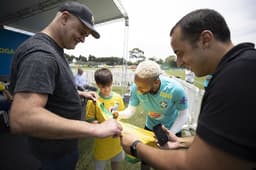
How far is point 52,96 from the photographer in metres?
1.18

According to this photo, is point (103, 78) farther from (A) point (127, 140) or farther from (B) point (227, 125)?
(B) point (227, 125)

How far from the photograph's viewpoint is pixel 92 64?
2638 cm

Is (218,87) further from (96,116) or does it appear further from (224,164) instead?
(96,116)

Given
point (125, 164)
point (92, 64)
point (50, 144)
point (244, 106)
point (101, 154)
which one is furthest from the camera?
point (92, 64)

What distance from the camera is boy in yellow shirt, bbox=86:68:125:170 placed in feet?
8.01

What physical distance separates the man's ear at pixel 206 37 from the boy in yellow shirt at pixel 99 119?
155 cm

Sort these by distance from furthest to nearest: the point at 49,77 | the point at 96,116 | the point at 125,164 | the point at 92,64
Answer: the point at 92,64 → the point at 125,164 → the point at 96,116 → the point at 49,77

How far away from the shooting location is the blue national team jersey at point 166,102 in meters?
2.32

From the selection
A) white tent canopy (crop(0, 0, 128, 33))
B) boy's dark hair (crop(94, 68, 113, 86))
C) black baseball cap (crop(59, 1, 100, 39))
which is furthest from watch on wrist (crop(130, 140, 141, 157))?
white tent canopy (crop(0, 0, 128, 33))

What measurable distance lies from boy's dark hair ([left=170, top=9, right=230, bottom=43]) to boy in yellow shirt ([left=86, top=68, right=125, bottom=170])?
60.0 inches

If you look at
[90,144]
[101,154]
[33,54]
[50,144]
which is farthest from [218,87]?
[90,144]

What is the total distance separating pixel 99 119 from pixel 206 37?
5.27 ft

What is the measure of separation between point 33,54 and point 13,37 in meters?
8.84

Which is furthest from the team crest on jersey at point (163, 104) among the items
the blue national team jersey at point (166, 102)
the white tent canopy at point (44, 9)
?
the white tent canopy at point (44, 9)
